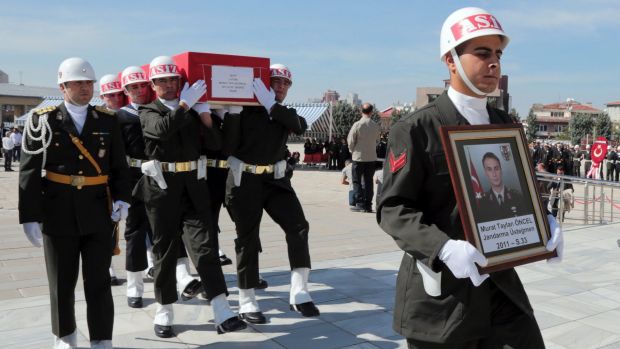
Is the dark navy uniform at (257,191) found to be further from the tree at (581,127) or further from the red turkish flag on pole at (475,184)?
the tree at (581,127)

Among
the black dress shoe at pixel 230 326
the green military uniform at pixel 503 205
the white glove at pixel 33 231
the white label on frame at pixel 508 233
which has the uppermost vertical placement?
the green military uniform at pixel 503 205

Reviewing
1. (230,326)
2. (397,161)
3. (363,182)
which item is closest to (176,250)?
(230,326)

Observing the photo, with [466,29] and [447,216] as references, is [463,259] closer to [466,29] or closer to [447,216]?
[447,216]

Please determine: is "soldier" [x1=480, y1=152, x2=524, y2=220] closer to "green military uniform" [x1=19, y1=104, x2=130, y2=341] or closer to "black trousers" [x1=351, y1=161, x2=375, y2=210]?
"green military uniform" [x1=19, y1=104, x2=130, y2=341]

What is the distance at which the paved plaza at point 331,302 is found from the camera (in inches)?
177

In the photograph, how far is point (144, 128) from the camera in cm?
477

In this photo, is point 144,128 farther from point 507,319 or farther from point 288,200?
point 507,319

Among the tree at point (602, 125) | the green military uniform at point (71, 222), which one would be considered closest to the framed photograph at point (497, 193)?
the green military uniform at point (71, 222)

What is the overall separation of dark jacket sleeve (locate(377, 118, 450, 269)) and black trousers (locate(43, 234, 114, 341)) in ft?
7.81

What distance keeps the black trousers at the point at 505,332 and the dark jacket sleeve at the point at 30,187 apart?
2.63m

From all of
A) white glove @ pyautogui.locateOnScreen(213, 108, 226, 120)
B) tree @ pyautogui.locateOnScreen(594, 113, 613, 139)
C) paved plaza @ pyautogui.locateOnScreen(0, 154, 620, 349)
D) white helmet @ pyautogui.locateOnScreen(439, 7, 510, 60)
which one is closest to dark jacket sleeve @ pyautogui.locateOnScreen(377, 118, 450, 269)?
white helmet @ pyautogui.locateOnScreen(439, 7, 510, 60)

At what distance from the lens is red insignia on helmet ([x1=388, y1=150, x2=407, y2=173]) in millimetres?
2366

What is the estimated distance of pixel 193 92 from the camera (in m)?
4.70

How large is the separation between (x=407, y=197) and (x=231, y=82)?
117 inches
